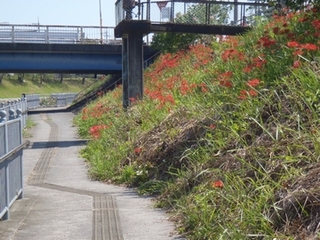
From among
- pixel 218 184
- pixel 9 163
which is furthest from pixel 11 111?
pixel 218 184

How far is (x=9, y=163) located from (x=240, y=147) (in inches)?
128

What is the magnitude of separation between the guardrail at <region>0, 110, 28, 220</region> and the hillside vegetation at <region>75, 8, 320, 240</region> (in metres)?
2.19

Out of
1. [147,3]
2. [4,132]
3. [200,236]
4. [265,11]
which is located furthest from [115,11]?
[200,236]

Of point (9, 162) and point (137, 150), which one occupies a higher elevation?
point (9, 162)

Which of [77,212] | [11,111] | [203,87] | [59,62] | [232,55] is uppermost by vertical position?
[232,55]

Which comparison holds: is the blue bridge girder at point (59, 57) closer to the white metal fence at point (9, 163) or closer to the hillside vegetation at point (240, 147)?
the hillside vegetation at point (240, 147)

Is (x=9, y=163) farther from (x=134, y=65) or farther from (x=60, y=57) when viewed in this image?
(x=60, y=57)

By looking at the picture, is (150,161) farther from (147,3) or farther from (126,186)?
(147,3)

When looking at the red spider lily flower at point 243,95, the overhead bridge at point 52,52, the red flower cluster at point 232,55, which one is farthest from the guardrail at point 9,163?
the overhead bridge at point 52,52

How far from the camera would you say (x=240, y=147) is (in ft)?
31.1

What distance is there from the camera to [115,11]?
77.1ft

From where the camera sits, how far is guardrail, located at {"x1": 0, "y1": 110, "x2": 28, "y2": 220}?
927 centimetres

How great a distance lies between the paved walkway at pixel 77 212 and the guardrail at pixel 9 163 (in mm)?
236

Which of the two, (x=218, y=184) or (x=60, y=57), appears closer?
(x=218, y=184)
